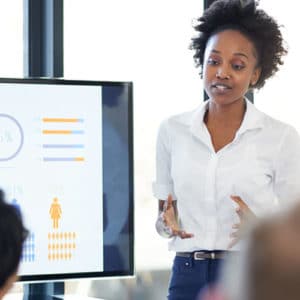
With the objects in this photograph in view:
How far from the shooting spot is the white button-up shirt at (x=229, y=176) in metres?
2.62

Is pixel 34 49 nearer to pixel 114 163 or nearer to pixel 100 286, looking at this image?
pixel 114 163

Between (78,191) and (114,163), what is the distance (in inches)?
7.6

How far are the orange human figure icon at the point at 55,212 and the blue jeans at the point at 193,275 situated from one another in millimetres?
565

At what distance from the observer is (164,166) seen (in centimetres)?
284

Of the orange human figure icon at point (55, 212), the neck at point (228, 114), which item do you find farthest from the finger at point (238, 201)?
the orange human figure icon at point (55, 212)

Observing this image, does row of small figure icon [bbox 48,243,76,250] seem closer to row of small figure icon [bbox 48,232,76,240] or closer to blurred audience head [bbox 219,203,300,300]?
row of small figure icon [bbox 48,232,76,240]

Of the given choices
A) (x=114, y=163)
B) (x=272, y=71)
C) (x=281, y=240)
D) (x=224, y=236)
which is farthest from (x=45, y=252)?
(x=281, y=240)

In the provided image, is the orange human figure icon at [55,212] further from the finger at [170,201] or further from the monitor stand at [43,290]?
the monitor stand at [43,290]

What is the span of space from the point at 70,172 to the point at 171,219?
51 centimetres

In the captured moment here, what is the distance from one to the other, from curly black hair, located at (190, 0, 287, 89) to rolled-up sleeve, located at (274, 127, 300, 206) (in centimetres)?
30

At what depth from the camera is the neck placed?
272 centimetres

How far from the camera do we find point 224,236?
2.62 m

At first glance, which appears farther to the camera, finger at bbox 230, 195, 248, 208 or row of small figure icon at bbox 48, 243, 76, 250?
row of small figure icon at bbox 48, 243, 76, 250

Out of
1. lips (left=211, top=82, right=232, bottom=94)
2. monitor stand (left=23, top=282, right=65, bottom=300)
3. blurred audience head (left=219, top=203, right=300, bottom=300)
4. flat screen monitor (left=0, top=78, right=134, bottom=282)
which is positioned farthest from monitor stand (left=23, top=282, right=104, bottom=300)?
blurred audience head (left=219, top=203, right=300, bottom=300)
